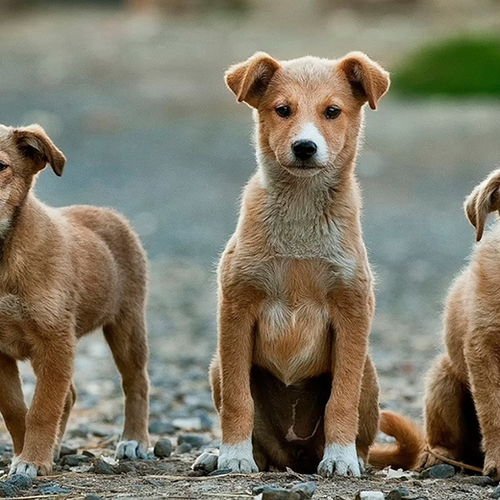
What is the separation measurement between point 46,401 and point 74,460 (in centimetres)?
77

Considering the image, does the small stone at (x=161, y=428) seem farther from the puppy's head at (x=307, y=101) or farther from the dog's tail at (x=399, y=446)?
the puppy's head at (x=307, y=101)

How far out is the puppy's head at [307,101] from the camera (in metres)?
6.88

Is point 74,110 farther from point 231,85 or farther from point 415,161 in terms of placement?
point 231,85

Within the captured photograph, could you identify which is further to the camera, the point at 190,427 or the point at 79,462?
the point at 190,427

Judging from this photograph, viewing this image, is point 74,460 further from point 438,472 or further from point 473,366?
point 473,366

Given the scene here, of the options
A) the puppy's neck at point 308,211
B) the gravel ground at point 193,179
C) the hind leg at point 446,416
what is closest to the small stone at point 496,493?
the gravel ground at point 193,179

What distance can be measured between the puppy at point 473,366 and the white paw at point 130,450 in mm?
1607

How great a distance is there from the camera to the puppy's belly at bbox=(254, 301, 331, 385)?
6934 millimetres

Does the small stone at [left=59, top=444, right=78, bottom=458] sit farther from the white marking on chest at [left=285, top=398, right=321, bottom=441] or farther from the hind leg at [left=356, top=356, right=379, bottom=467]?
the hind leg at [left=356, top=356, right=379, bottom=467]

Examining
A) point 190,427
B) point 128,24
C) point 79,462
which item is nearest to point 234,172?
point 190,427

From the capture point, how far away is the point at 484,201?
7.00m

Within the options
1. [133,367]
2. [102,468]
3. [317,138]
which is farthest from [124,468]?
[317,138]

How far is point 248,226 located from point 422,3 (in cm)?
3218

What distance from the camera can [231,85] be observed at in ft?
23.9
